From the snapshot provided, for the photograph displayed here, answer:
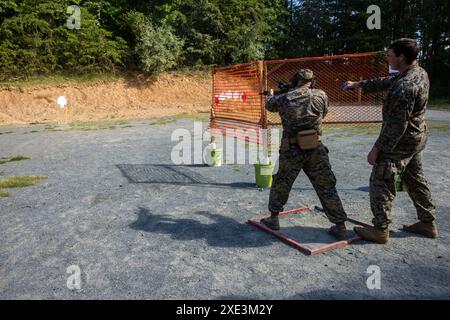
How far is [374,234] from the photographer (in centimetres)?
367

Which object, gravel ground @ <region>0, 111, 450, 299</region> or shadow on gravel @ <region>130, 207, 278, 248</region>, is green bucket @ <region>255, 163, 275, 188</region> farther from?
shadow on gravel @ <region>130, 207, 278, 248</region>

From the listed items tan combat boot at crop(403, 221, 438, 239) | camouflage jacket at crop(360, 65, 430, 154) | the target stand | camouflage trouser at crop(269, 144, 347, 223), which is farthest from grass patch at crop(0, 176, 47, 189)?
tan combat boot at crop(403, 221, 438, 239)

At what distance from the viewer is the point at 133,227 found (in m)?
4.29

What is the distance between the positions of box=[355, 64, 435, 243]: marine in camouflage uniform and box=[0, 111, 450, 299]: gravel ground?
1.37 feet

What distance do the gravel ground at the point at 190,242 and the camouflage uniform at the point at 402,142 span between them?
43 centimetres

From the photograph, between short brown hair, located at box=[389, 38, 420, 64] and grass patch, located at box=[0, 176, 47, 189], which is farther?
grass patch, located at box=[0, 176, 47, 189]

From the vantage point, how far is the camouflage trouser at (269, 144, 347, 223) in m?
3.75

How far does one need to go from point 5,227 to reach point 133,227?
5.30ft

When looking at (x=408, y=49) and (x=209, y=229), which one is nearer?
(x=408, y=49)

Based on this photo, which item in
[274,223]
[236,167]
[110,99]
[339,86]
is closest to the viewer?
[274,223]

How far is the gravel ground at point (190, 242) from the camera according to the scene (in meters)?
2.95

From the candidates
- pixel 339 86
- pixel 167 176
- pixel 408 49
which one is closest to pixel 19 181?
pixel 167 176

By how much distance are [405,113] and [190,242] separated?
2501mm

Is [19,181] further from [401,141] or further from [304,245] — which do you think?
[401,141]
